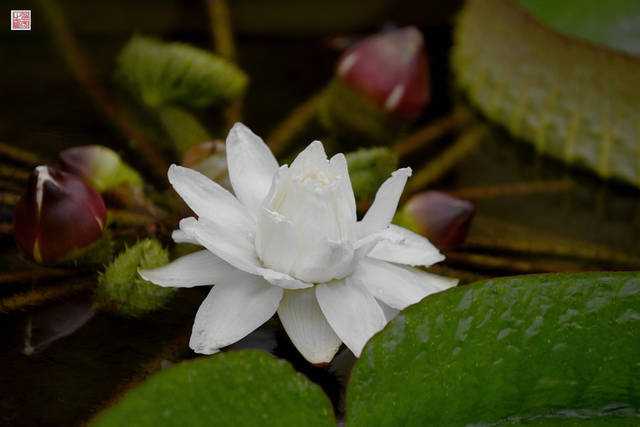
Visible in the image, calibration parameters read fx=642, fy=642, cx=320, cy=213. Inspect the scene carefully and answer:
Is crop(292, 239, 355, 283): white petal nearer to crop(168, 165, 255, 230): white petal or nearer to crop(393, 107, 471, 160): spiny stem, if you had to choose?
crop(168, 165, 255, 230): white petal

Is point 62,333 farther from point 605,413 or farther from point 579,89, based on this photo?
point 579,89

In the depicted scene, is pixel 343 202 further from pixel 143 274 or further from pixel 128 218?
pixel 128 218

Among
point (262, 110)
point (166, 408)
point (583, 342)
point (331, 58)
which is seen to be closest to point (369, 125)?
point (262, 110)

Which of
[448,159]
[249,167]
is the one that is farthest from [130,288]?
[448,159]

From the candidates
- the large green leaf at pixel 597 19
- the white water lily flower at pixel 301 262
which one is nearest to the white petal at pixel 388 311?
the white water lily flower at pixel 301 262

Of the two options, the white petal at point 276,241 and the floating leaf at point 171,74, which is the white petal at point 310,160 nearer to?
the white petal at point 276,241

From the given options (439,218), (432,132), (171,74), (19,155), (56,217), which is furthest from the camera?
(432,132)
